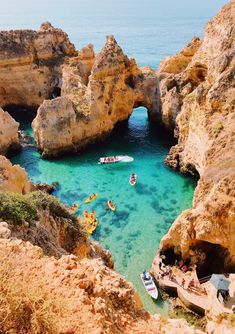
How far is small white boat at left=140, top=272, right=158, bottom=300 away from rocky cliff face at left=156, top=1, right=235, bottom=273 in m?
2.05

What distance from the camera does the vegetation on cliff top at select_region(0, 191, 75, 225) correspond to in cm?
1015

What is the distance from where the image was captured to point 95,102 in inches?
1342

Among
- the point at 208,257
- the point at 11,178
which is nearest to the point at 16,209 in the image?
the point at 11,178

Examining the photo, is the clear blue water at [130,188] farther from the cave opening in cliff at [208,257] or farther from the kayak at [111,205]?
the cave opening in cliff at [208,257]

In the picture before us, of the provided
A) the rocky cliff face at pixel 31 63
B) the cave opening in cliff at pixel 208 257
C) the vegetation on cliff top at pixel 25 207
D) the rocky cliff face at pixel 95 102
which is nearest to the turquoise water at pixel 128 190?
the rocky cliff face at pixel 95 102

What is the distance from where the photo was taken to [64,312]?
212 inches

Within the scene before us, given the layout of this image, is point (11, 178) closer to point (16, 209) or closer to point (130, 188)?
point (16, 209)

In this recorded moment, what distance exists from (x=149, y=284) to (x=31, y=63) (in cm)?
3526

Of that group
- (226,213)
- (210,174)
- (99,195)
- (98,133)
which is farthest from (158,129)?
(226,213)

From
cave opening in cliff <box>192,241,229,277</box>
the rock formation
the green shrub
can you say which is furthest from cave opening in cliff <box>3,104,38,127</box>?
the green shrub

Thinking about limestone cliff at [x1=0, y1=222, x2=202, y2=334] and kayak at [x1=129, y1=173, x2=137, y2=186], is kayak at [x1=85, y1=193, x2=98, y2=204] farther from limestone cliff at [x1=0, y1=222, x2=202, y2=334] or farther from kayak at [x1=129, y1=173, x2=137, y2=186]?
limestone cliff at [x1=0, y1=222, x2=202, y2=334]

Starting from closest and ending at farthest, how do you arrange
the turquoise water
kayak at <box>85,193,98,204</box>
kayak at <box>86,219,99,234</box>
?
the turquoise water, kayak at <box>86,219,99,234</box>, kayak at <box>85,193,98,204</box>

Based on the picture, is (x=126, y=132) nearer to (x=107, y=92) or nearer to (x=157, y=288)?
(x=107, y=92)

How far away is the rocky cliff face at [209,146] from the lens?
55.7ft
